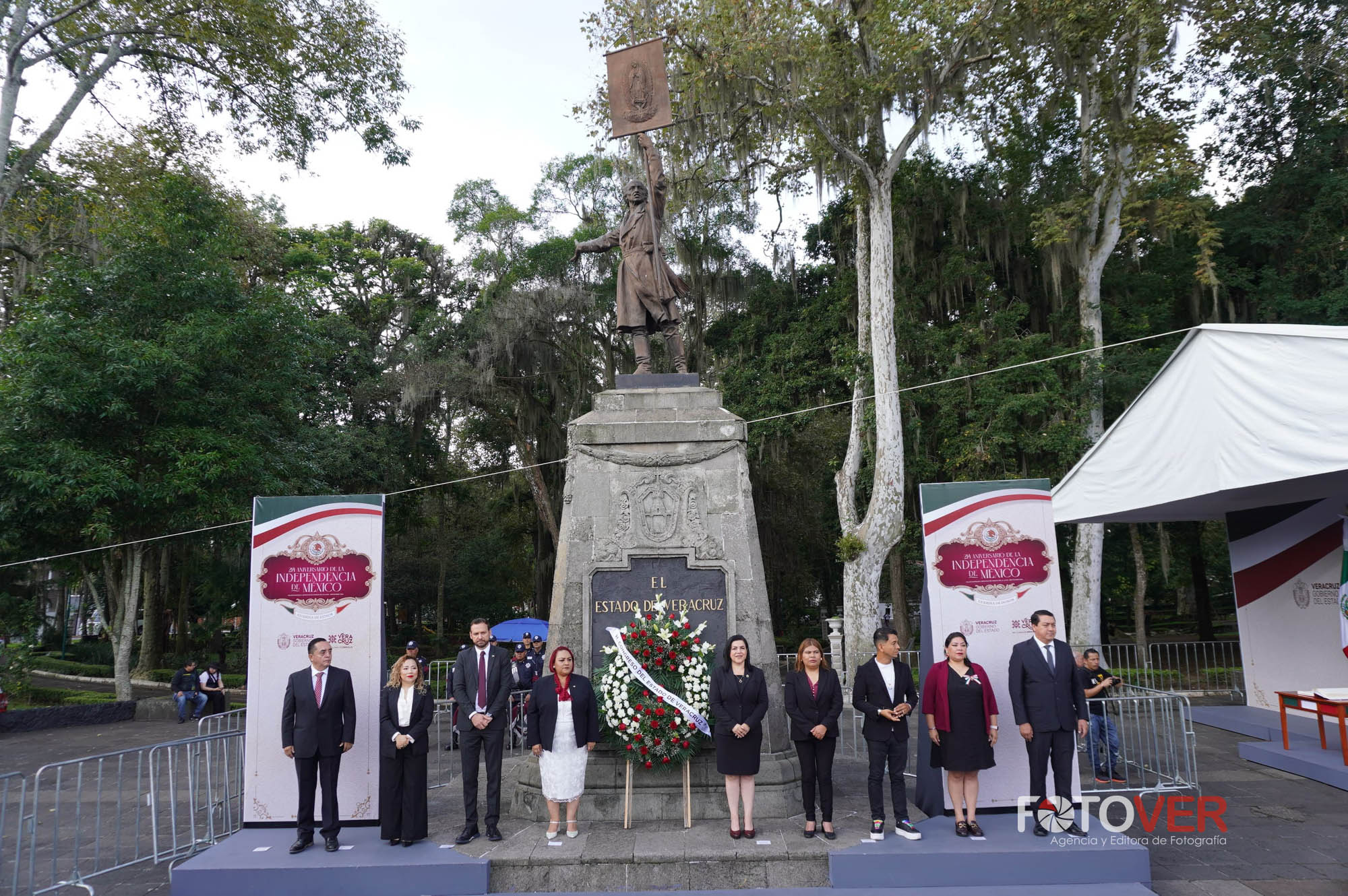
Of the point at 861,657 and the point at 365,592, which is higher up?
the point at 365,592

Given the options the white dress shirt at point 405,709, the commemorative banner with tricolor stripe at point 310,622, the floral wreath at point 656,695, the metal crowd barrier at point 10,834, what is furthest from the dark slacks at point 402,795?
the metal crowd barrier at point 10,834

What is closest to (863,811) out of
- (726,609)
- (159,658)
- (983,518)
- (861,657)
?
(726,609)

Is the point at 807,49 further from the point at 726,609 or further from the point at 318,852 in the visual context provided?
the point at 318,852

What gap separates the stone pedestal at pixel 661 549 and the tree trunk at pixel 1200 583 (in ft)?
57.5

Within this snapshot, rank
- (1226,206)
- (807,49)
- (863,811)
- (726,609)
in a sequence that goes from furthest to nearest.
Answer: (1226,206)
(807,49)
(726,609)
(863,811)

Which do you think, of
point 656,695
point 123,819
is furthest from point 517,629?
point 656,695

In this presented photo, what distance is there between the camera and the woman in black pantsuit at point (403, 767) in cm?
548

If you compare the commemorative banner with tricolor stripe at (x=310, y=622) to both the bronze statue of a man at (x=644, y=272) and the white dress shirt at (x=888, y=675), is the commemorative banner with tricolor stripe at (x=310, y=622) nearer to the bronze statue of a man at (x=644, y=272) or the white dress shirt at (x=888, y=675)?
the bronze statue of a man at (x=644, y=272)

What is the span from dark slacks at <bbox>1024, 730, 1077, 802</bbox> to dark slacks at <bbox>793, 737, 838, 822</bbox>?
56.8 inches

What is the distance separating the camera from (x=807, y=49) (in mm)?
14148

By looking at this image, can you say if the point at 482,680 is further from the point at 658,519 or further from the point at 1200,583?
the point at 1200,583

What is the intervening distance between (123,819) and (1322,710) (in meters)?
11.7

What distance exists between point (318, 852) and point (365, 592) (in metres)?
1.80

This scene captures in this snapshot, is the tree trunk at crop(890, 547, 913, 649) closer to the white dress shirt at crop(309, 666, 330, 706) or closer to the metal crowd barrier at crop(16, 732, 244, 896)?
the metal crowd barrier at crop(16, 732, 244, 896)
